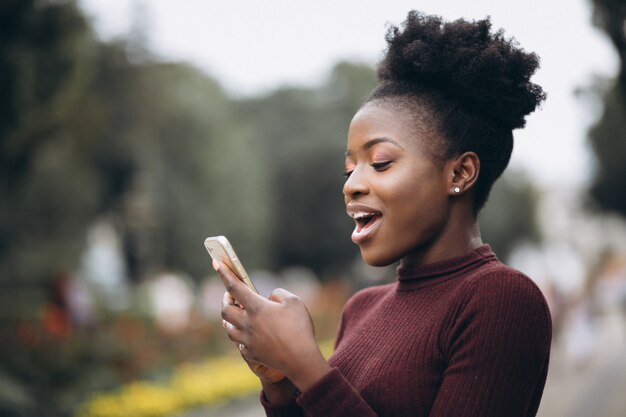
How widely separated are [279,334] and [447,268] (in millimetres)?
447

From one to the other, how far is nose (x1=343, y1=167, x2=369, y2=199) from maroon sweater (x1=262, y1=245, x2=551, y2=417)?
240 millimetres

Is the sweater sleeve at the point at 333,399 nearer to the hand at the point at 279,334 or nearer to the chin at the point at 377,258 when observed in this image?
the hand at the point at 279,334

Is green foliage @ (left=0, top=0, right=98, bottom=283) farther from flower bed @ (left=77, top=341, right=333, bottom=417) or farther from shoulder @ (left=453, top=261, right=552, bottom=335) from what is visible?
shoulder @ (left=453, top=261, right=552, bottom=335)

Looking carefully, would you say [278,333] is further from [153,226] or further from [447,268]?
→ [153,226]

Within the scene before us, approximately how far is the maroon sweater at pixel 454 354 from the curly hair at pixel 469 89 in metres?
0.26

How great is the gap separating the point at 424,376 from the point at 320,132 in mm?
43838

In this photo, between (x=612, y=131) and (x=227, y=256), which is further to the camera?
(x=612, y=131)

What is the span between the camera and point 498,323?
1.61 meters

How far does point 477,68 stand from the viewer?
5.84 feet

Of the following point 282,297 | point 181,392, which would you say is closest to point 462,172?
point 282,297

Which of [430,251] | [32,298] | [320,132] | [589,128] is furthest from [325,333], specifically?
[320,132]

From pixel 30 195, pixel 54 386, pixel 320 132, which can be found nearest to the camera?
pixel 54 386

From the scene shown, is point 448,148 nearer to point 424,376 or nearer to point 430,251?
point 430,251

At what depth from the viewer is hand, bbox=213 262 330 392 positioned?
166 centimetres
